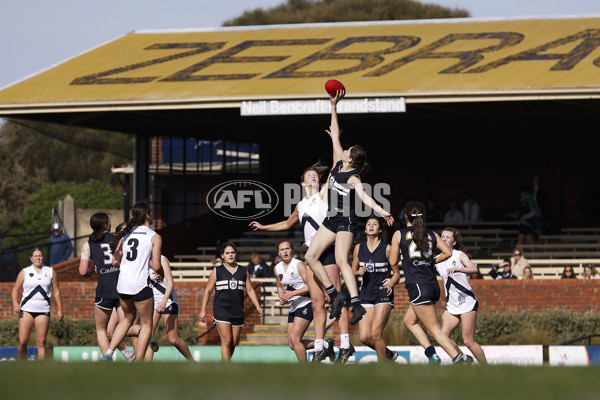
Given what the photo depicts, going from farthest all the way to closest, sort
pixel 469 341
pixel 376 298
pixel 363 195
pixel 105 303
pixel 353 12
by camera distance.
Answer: pixel 353 12
pixel 105 303
pixel 469 341
pixel 376 298
pixel 363 195

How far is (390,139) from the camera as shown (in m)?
34.8

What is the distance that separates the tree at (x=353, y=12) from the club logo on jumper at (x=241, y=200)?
27.3m

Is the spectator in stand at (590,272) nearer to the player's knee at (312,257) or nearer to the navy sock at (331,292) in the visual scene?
the navy sock at (331,292)

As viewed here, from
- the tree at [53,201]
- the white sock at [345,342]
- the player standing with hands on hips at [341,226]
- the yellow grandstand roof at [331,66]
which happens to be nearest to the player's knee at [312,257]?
the player standing with hands on hips at [341,226]

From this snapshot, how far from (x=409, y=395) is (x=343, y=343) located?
6332mm

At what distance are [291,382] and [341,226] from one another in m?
5.38

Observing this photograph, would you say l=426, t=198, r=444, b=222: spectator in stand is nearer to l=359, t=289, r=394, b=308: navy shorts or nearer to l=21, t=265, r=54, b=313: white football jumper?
l=21, t=265, r=54, b=313: white football jumper

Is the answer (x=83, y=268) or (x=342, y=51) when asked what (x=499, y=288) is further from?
(x=83, y=268)

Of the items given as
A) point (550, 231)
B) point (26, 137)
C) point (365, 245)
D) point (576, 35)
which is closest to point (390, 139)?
point (550, 231)

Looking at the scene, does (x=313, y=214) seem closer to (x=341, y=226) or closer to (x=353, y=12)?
(x=341, y=226)

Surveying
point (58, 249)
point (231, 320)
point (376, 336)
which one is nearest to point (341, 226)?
point (376, 336)

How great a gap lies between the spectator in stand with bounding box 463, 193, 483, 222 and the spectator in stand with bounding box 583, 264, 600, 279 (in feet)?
20.7

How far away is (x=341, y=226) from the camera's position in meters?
12.4

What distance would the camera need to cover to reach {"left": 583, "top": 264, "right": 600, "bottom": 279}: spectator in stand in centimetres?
2347
